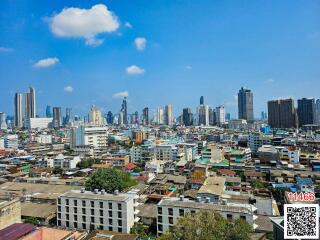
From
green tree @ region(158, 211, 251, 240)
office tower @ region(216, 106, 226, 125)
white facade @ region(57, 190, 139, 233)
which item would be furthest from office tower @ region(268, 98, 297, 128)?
green tree @ region(158, 211, 251, 240)

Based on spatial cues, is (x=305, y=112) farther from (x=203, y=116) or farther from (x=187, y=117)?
(x=187, y=117)

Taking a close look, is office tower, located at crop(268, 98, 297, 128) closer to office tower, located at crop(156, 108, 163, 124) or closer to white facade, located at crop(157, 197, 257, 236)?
office tower, located at crop(156, 108, 163, 124)

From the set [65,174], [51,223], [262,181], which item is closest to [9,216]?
[51,223]

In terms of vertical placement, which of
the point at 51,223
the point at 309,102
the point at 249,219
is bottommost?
the point at 51,223

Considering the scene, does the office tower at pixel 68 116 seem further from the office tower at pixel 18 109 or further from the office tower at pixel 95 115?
the office tower at pixel 95 115

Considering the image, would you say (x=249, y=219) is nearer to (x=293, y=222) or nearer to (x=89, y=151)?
(x=293, y=222)

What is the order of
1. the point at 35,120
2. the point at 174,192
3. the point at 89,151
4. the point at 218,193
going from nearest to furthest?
the point at 218,193 → the point at 174,192 → the point at 89,151 → the point at 35,120
